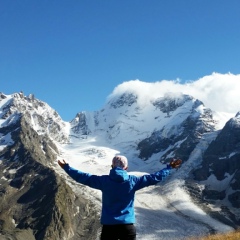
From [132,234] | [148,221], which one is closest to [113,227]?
[132,234]

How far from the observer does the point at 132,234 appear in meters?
10.6

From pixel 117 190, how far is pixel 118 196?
0.16 m

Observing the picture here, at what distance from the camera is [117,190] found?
1103cm

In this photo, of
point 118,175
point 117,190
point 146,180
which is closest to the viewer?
point 118,175

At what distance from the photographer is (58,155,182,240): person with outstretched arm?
1074cm

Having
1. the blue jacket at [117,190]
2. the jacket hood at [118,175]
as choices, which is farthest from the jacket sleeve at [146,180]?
the jacket hood at [118,175]

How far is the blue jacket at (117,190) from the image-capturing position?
10867mm

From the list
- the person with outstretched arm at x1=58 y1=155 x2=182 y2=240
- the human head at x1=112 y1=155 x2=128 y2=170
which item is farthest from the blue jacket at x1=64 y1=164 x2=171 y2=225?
the human head at x1=112 y1=155 x2=128 y2=170

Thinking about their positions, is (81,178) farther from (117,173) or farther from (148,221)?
(148,221)

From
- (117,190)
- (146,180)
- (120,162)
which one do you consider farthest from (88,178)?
(146,180)

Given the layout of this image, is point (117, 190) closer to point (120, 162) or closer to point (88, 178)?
point (120, 162)

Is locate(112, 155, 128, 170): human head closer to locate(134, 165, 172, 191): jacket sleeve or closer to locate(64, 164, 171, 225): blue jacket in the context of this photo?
locate(64, 164, 171, 225): blue jacket

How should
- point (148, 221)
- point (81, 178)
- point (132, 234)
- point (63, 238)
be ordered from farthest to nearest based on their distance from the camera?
point (148, 221) → point (63, 238) → point (81, 178) → point (132, 234)

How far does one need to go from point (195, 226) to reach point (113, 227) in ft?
582
